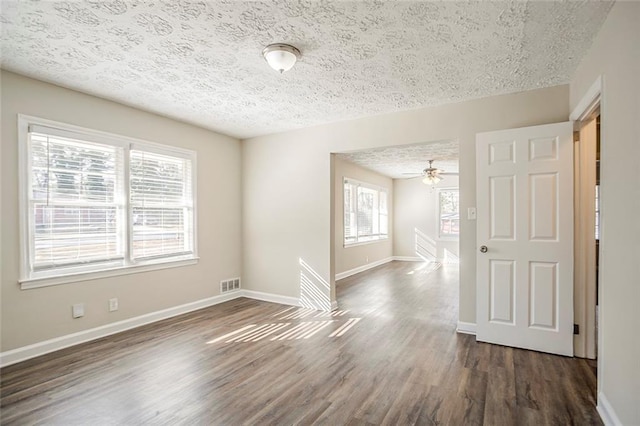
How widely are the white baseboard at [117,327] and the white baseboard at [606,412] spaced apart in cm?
350

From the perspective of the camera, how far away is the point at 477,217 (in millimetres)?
3459

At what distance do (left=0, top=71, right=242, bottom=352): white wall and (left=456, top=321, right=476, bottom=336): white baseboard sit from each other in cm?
345

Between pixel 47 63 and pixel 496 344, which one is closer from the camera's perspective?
pixel 47 63

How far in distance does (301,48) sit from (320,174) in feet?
7.49

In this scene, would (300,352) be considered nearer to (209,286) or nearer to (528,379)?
(528,379)

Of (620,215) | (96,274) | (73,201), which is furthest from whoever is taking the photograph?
(96,274)

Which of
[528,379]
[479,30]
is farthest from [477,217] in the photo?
[479,30]

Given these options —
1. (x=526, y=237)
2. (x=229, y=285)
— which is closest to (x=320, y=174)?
(x=229, y=285)

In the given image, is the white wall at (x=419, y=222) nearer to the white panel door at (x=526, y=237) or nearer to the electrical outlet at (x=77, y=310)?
the white panel door at (x=526, y=237)

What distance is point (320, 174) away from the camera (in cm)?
468

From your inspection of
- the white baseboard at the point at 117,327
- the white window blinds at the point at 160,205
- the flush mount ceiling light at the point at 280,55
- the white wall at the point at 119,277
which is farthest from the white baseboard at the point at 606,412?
the white window blinds at the point at 160,205

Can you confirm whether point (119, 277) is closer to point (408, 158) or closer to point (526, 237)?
point (526, 237)

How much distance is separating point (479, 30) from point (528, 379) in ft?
9.05

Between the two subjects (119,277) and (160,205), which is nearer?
(119,277)
